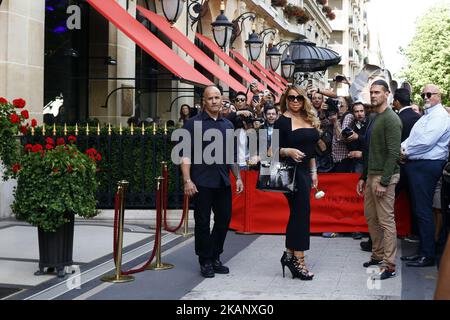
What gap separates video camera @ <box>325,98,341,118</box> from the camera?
10416 millimetres

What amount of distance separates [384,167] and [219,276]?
2089 millimetres

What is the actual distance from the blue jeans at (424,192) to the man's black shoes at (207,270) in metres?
2.50

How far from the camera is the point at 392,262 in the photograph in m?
6.83

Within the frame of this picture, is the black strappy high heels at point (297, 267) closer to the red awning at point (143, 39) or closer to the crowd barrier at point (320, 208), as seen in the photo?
the crowd barrier at point (320, 208)

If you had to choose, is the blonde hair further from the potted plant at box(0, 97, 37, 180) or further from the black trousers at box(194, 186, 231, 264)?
the potted plant at box(0, 97, 37, 180)

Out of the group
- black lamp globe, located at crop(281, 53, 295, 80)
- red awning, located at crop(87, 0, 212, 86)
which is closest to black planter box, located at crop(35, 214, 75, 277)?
red awning, located at crop(87, 0, 212, 86)

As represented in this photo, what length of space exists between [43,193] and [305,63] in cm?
1437

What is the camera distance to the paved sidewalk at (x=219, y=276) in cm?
605

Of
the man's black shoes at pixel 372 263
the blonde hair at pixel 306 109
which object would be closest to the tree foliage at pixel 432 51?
the man's black shoes at pixel 372 263

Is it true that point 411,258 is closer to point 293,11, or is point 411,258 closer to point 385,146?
point 385,146

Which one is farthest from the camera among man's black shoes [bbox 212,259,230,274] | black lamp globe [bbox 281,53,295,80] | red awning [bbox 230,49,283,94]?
red awning [bbox 230,49,283,94]

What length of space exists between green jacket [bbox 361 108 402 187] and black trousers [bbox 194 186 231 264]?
5.29ft
